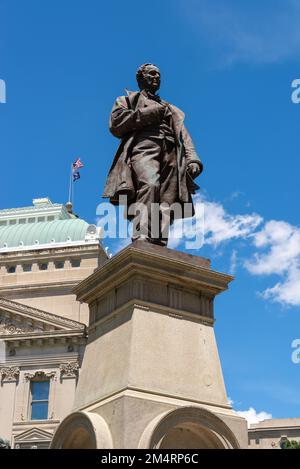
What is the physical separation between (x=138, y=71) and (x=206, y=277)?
303 cm

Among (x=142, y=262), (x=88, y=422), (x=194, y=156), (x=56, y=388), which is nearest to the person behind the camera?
(x=88, y=422)

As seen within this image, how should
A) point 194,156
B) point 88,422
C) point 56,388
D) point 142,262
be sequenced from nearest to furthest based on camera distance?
point 88,422 < point 142,262 < point 194,156 < point 56,388

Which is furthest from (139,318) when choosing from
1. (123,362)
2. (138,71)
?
(138,71)

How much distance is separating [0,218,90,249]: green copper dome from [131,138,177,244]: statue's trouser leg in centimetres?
6512

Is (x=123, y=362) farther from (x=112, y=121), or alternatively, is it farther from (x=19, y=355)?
(x=19, y=355)

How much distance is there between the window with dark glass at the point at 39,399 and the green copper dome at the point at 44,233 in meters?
22.5

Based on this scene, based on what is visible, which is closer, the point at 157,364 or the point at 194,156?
the point at 157,364

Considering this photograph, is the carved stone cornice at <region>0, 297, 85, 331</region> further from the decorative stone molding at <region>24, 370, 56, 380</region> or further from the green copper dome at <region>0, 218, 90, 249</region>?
the green copper dome at <region>0, 218, 90, 249</region>

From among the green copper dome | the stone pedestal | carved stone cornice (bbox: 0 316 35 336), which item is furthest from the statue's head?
the green copper dome

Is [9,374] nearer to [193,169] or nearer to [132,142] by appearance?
[132,142]

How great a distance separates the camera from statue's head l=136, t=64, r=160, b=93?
959 cm

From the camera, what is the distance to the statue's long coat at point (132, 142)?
9055mm

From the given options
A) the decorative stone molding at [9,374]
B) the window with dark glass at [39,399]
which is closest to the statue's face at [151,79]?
the window with dark glass at [39,399]

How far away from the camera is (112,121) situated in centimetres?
931
